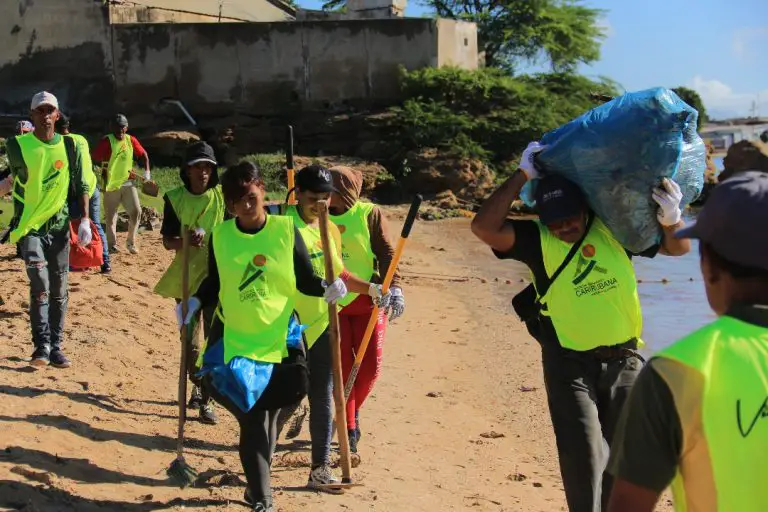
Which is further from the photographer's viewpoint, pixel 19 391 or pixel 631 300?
pixel 19 391

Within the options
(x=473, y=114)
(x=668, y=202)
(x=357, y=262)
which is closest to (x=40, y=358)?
(x=357, y=262)

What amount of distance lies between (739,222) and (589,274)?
236cm

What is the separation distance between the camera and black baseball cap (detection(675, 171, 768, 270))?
88.3 inches

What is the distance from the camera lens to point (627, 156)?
455cm

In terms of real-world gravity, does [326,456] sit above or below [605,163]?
below

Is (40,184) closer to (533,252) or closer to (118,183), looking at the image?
(533,252)

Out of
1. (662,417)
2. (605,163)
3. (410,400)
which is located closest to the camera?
(662,417)

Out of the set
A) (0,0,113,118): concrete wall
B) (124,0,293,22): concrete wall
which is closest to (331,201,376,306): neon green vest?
(0,0,113,118): concrete wall

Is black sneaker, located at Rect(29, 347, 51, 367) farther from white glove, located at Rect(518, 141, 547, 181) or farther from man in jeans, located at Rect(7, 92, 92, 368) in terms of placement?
white glove, located at Rect(518, 141, 547, 181)

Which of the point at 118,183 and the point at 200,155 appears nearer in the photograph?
the point at 200,155

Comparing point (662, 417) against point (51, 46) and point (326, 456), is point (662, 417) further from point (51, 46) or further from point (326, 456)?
point (51, 46)

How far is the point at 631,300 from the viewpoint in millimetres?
4641

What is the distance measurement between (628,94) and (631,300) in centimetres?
94

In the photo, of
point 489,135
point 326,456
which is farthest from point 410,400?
point 489,135
